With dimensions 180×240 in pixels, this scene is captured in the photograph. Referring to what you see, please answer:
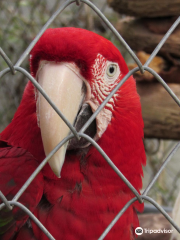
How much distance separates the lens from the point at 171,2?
133cm

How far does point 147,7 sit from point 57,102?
1028 mm

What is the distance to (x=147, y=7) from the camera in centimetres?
137

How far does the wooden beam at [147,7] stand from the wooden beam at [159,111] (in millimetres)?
347

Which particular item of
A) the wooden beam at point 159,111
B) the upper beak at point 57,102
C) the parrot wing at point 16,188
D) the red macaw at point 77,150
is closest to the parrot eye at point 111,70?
the red macaw at point 77,150

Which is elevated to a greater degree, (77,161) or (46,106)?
(46,106)

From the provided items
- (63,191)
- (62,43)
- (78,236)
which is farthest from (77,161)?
(62,43)

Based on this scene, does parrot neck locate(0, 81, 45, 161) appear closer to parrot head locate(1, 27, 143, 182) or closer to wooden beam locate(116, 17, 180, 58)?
parrot head locate(1, 27, 143, 182)

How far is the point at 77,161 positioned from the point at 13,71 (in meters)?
0.36

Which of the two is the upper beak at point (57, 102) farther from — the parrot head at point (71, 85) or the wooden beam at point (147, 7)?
the wooden beam at point (147, 7)

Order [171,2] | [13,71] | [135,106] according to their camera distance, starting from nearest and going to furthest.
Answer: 1. [13,71]
2. [135,106]
3. [171,2]

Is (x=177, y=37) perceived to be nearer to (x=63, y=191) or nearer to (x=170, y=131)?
(x=170, y=131)

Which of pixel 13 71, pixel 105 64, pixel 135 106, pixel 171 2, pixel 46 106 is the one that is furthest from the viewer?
pixel 171 2

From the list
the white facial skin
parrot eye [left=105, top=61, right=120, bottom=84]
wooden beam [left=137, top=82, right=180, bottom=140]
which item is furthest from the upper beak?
wooden beam [left=137, top=82, right=180, bottom=140]

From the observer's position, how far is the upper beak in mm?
541
